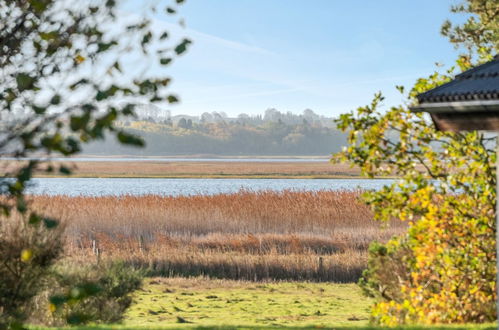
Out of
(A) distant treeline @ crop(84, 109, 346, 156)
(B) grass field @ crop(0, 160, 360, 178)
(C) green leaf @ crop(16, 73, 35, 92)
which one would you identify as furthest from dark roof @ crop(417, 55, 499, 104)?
(A) distant treeline @ crop(84, 109, 346, 156)

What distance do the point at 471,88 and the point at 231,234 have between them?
15053 millimetres

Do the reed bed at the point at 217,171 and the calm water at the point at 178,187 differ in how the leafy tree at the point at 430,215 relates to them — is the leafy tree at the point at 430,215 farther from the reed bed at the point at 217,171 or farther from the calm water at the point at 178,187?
the reed bed at the point at 217,171

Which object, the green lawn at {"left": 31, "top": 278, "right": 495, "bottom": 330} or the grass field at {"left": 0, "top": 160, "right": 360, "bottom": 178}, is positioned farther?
the grass field at {"left": 0, "top": 160, "right": 360, "bottom": 178}

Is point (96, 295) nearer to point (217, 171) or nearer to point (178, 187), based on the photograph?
point (178, 187)

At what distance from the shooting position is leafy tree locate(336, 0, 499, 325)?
8633 millimetres

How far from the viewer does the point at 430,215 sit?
341 inches

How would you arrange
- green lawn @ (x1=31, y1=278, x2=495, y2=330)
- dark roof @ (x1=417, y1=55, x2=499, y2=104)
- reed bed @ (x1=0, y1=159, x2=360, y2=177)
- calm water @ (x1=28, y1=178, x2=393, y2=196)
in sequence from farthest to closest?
reed bed @ (x1=0, y1=159, x2=360, y2=177) < calm water @ (x1=28, y1=178, x2=393, y2=196) < green lawn @ (x1=31, y1=278, x2=495, y2=330) < dark roof @ (x1=417, y1=55, x2=499, y2=104)

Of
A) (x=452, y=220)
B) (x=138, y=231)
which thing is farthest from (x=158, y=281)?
(x=452, y=220)

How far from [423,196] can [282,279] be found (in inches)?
307

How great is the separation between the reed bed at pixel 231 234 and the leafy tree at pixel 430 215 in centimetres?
657

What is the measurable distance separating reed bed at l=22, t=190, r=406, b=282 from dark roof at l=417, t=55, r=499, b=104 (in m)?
9.51

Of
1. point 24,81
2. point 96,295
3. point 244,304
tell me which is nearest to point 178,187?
point 244,304

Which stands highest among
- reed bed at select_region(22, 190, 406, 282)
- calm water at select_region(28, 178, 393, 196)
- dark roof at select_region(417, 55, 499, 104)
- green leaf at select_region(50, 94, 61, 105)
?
dark roof at select_region(417, 55, 499, 104)

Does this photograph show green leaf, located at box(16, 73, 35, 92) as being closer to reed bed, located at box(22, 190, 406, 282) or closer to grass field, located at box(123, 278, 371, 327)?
grass field, located at box(123, 278, 371, 327)
